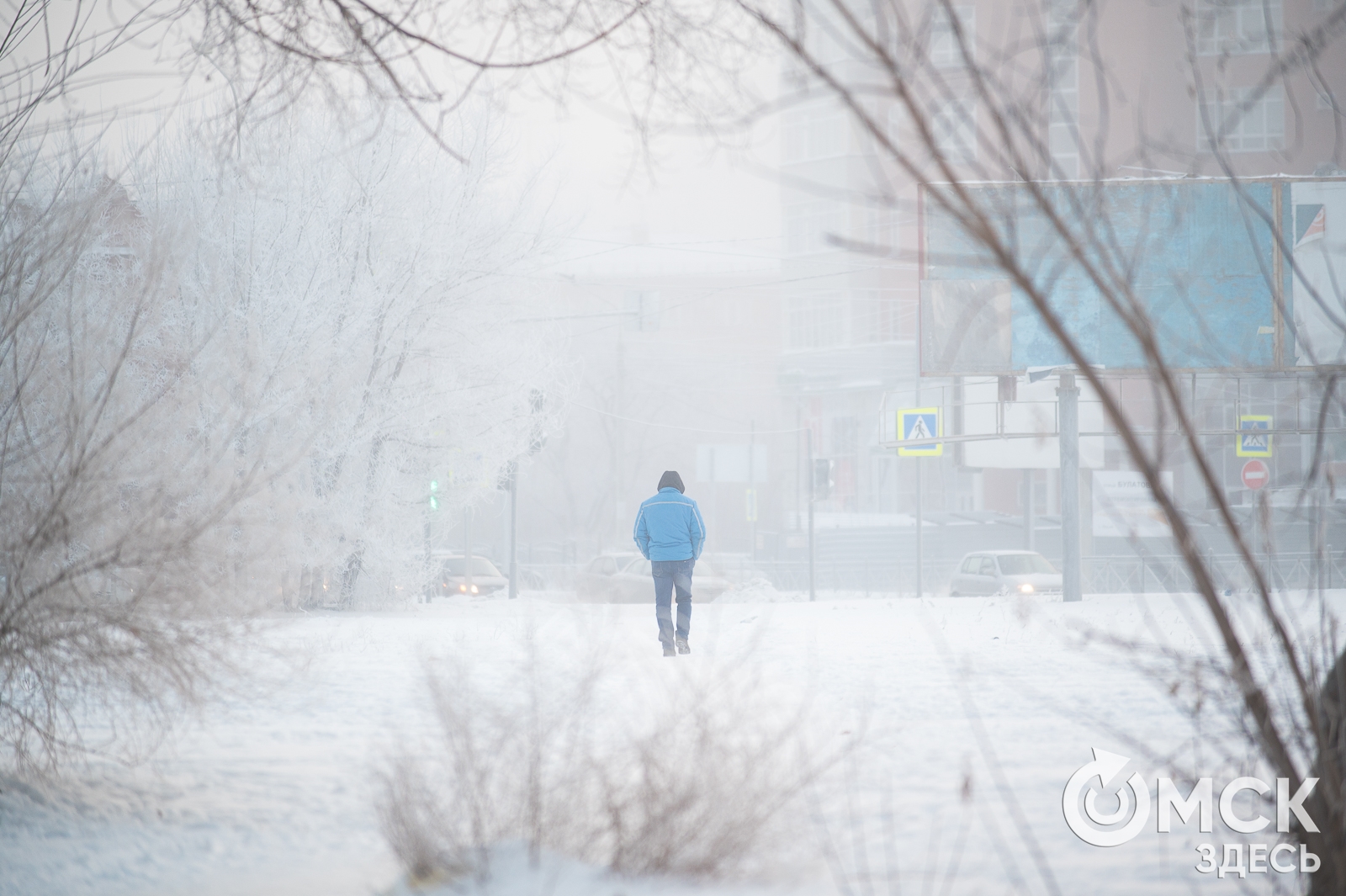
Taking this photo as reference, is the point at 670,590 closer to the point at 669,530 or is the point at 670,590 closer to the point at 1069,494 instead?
the point at 669,530

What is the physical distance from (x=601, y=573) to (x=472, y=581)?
4105 millimetres

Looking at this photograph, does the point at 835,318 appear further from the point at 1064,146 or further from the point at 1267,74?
the point at 1267,74

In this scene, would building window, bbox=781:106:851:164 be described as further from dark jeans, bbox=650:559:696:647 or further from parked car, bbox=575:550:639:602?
dark jeans, bbox=650:559:696:647

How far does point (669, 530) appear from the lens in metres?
10.1

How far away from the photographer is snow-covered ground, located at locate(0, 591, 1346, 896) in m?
3.79

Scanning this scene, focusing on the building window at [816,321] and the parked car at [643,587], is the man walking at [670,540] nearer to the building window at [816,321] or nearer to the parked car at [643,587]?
the parked car at [643,587]

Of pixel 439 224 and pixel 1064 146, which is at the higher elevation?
pixel 1064 146

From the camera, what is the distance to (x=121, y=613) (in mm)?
4469

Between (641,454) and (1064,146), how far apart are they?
2612cm

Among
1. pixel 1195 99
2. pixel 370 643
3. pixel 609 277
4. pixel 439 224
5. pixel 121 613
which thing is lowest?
pixel 370 643

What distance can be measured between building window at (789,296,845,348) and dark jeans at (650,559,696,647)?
140ft

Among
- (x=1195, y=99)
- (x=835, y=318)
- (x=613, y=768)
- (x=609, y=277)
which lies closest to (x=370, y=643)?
(x=613, y=768)

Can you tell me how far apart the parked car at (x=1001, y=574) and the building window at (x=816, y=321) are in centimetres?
2736

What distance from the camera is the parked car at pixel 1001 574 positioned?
76.2 ft
